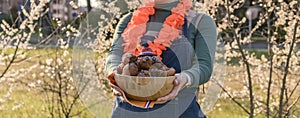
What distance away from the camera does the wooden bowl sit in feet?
5.32

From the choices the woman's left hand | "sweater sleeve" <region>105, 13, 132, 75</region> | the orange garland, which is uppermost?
the orange garland

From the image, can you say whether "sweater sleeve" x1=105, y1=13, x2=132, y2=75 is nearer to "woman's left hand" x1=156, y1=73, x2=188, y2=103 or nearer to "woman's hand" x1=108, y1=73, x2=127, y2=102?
"woman's hand" x1=108, y1=73, x2=127, y2=102

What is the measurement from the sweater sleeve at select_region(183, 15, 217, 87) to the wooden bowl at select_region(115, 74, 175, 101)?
12 cm

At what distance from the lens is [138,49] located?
1732 mm

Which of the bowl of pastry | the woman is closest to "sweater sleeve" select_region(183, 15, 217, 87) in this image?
the woman

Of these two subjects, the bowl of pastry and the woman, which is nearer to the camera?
the bowl of pastry

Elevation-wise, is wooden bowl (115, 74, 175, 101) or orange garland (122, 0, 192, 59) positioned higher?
orange garland (122, 0, 192, 59)

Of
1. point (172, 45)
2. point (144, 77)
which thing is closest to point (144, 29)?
point (172, 45)

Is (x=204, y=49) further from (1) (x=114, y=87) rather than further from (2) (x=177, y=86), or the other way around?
(1) (x=114, y=87)

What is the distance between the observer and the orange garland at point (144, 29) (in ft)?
5.75

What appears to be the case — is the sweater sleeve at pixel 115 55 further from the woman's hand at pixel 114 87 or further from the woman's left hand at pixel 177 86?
the woman's left hand at pixel 177 86

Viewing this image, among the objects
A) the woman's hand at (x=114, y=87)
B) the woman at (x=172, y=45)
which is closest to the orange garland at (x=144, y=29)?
the woman at (x=172, y=45)

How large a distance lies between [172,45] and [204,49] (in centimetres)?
9

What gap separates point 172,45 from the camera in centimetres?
178
